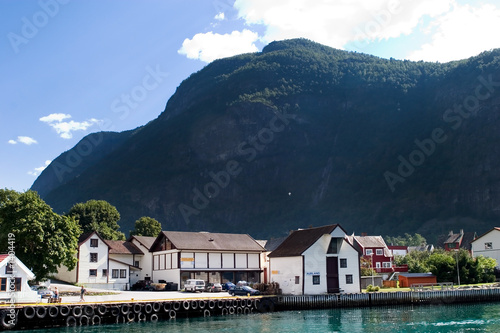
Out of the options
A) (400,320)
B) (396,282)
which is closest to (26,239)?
(400,320)

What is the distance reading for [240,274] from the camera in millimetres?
76500

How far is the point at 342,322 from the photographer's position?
4912cm

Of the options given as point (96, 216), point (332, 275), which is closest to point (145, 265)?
point (332, 275)

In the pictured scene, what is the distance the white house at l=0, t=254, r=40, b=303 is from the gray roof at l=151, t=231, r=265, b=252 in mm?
26062

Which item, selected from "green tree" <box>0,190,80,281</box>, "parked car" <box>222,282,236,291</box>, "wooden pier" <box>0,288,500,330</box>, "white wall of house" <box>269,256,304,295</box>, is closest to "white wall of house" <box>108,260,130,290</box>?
"parked car" <box>222,282,236,291</box>

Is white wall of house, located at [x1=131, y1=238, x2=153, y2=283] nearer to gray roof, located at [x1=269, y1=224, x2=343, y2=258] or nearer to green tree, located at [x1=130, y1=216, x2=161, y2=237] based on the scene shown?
gray roof, located at [x1=269, y1=224, x2=343, y2=258]

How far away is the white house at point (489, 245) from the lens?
9006cm

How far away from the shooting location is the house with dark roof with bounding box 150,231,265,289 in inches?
2830

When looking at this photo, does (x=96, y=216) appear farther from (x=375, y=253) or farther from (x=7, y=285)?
(x=7, y=285)

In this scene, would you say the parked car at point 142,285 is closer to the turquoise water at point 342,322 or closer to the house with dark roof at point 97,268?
the house with dark roof at point 97,268

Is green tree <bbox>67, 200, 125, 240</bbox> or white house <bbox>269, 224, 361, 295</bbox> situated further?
green tree <bbox>67, 200, 125, 240</bbox>

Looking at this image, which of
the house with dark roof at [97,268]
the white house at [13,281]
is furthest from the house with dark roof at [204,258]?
the white house at [13,281]

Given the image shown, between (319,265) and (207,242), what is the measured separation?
17722mm

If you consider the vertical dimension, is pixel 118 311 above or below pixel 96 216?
below
